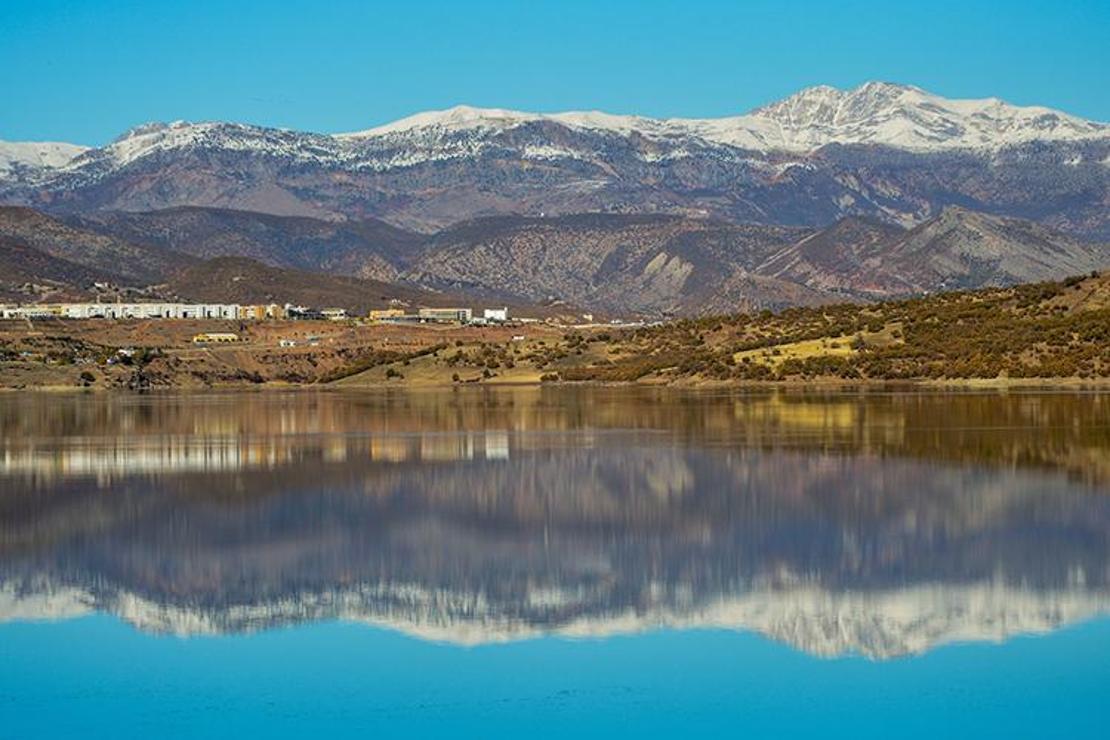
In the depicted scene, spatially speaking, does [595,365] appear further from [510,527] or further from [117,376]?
[510,527]

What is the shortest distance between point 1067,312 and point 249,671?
326 feet

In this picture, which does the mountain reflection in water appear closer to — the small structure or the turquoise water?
the turquoise water

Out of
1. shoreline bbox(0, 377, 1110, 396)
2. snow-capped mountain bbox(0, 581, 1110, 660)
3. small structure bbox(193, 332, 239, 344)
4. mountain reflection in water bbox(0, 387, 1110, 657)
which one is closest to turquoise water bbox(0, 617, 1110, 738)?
snow-capped mountain bbox(0, 581, 1110, 660)

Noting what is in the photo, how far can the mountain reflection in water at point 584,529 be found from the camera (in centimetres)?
2734

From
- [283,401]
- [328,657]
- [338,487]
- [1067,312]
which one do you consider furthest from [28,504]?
[1067,312]

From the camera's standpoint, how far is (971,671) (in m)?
23.1

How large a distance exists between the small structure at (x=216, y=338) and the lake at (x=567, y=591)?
4530 inches

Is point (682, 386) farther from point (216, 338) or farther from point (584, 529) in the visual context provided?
point (584, 529)

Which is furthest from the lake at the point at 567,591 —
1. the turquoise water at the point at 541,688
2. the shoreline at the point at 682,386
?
the shoreline at the point at 682,386

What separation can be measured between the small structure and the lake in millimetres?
115058

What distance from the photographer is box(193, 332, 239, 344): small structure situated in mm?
169750

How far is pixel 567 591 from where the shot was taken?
2886cm

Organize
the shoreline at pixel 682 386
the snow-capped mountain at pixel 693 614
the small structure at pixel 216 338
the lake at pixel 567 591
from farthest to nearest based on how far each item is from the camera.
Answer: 1. the small structure at pixel 216 338
2. the shoreline at pixel 682 386
3. the snow-capped mountain at pixel 693 614
4. the lake at pixel 567 591

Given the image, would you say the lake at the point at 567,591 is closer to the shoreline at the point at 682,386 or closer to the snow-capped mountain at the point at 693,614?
the snow-capped mountain at the point at 693,614
